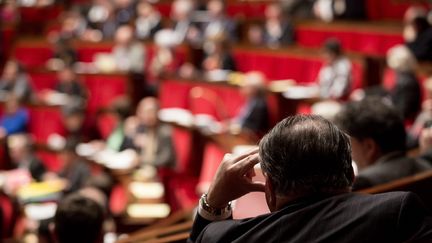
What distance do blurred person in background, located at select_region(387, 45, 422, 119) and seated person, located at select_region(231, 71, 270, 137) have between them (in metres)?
0.55

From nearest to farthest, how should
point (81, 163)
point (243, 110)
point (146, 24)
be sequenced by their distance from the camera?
point (81, 163) → point (243, 110) → point (146, 24)

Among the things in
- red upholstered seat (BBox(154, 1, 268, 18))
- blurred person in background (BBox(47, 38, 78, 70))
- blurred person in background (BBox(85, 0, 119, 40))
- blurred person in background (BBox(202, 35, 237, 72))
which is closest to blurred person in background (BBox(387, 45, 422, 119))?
blurred person in background (BBox(202, 35, 237, 72))

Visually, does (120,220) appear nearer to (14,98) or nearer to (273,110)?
(273,110)

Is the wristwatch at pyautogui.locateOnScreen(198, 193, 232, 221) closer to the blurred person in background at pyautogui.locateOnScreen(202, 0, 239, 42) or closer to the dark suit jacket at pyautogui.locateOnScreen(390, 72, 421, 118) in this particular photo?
the dark suit jacket at pyautogui.locateOnScreen(390, 72, 421, 118)

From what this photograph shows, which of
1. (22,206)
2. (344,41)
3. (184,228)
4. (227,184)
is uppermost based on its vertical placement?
(227,184)

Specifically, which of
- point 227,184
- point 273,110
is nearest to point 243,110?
point 273,110

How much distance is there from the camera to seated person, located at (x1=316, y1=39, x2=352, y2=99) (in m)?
2.80

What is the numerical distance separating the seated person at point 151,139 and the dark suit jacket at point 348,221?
2076 mm

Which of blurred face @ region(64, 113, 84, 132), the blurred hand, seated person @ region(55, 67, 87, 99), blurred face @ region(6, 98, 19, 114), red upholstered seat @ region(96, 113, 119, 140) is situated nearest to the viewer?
the blurred hand

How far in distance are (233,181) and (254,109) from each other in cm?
213

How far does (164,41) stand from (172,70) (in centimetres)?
22

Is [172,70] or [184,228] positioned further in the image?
[172,70]

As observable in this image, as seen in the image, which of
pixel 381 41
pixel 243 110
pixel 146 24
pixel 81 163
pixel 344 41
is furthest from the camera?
pixel 146 24

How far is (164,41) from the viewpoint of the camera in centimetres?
393
